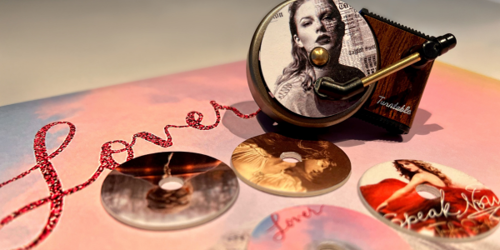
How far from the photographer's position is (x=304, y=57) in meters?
0.93

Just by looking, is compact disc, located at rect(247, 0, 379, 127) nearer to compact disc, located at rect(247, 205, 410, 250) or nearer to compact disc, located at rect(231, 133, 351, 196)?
compact disc, located at rect(231, 133, 351, 196)

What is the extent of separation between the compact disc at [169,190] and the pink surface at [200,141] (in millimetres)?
21

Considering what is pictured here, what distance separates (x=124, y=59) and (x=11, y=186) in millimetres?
646

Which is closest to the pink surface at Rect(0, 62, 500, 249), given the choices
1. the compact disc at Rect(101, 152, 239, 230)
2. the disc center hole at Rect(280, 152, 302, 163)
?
the compact disc at Rect(101, 152, 239, 230)

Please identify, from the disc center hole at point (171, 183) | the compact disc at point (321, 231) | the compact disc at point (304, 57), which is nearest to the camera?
the compact disc at point (321, 231)

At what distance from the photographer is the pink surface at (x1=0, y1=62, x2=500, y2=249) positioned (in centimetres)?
72

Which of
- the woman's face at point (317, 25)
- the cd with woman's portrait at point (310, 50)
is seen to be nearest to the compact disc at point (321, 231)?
the cd with woman's portrait at point (310, 50)

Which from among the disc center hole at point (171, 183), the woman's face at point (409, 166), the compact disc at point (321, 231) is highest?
the disc center hole at point (171, 183)

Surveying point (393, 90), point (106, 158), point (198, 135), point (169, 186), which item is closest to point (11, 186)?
point (106, 158)

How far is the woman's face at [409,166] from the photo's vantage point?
90 cm

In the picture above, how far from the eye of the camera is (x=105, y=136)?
997mm

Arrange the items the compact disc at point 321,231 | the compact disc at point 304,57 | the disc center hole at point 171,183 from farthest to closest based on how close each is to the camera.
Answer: the compact disc at point 304,57 < the disc center hole at point 171,183 < the compact disc at point 321,231

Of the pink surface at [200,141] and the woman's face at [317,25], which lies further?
the woman's face at [317,25]

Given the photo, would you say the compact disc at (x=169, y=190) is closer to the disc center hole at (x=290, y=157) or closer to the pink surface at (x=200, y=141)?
the pink surface at (x=200, y=141)
